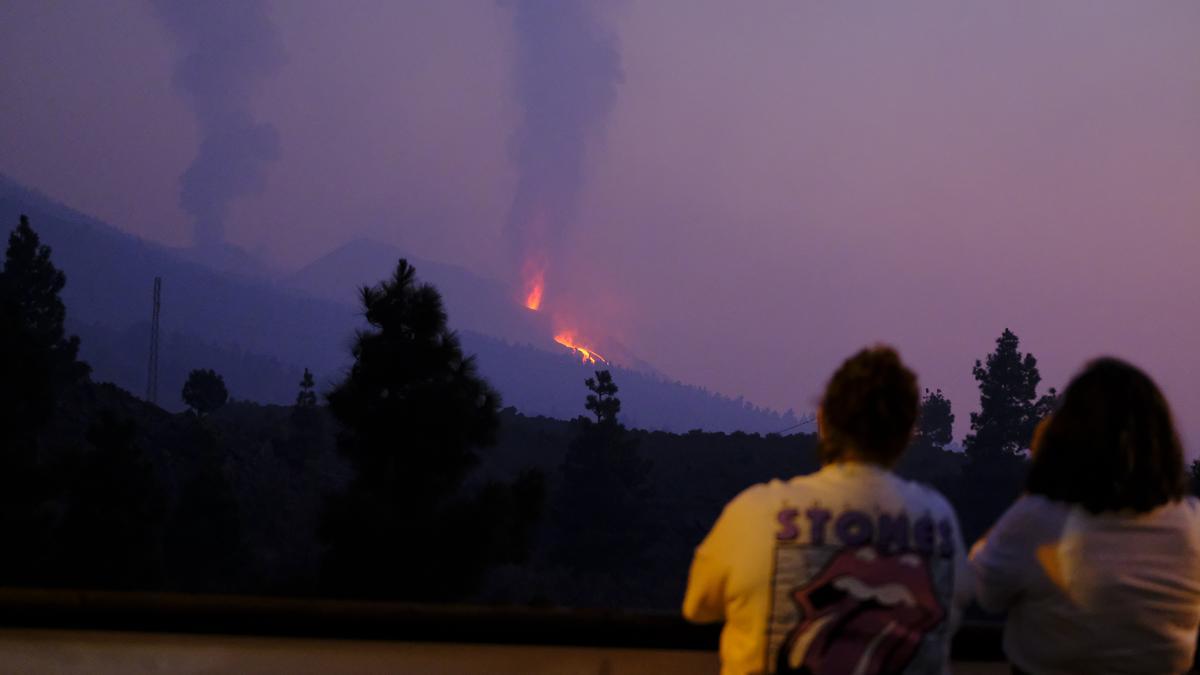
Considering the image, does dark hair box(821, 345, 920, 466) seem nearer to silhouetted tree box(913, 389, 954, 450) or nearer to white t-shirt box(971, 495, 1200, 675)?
white t-shirt box(971, 495, 1200, 675)

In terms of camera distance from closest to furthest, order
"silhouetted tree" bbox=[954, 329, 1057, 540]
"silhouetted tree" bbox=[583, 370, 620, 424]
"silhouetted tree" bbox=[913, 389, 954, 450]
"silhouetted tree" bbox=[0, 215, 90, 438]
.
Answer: "silhouetted tree" bbox=[0, 215, 90, 438], "silhouetted tree" bbox=[954, 329, 1057, 540], "silhouetted tree" bbox=[583, 370, 620, 424], "silhouetted tree" bbox=[913, 389, 954, 450]

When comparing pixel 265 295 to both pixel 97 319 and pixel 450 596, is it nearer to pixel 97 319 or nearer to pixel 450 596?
pixel 97 319

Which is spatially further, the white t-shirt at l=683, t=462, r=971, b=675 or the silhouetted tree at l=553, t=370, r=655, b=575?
the silhouetted tree at l=553, t=370, r=655, b=575

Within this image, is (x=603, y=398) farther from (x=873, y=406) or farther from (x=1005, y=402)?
(x=873, y=406)

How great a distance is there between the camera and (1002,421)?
3353 cm

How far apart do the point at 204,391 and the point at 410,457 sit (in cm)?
3533

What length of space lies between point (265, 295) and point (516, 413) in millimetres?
69677

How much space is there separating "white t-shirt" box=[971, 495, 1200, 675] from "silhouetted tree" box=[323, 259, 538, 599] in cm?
1074

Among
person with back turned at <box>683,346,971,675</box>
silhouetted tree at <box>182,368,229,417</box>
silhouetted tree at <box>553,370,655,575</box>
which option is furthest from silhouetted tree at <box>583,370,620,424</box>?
person with back turned at <box>683,346,971,675</box>

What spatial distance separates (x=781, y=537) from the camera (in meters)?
1.55

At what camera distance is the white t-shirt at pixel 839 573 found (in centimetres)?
154

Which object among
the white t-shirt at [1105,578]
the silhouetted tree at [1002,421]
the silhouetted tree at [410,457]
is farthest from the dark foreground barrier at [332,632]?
the silhouetted tree at [1002,421]

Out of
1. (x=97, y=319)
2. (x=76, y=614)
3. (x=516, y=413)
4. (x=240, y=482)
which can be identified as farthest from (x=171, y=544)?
(x=97, y=319)

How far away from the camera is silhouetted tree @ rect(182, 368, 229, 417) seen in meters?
44.1
